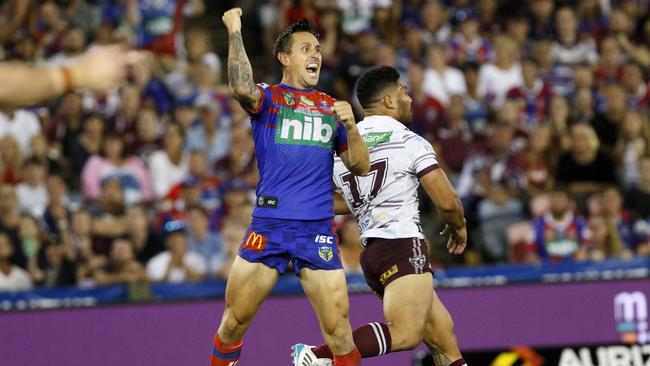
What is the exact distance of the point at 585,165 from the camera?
631 inches

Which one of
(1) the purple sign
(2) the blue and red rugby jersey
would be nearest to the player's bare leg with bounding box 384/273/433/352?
(2) the blue and red rugby jersey

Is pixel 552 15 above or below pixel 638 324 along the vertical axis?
above

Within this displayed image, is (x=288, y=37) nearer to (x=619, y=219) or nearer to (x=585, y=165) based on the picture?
(x=619, y=219)

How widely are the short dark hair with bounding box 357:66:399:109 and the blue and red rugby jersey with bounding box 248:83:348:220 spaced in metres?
0.66

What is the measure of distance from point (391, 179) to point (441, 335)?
47.9 inches

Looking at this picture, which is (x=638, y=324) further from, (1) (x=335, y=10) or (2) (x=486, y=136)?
(1) (x=335, y=10)

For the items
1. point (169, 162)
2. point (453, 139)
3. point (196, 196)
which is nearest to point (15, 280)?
point (196, 196)

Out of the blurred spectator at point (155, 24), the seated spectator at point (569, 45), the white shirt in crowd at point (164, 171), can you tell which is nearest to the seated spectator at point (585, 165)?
the seated spectator at point (569, 45)

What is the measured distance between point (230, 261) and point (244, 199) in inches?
42.8

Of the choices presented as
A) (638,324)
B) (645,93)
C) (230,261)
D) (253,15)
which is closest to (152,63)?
(253,15)

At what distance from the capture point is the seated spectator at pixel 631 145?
52.5 ft

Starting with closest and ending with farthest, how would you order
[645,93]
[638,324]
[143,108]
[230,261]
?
[638,324]
[230,261]
[143,108]
[645,93]

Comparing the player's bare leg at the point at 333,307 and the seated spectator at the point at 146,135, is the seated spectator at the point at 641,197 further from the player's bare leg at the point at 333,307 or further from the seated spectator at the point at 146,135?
the player's bare leg at the point at 333,307

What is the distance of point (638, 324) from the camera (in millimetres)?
12328
